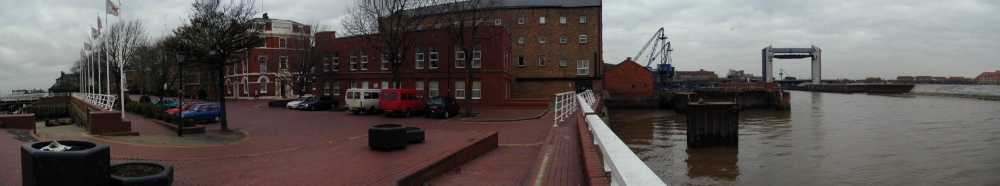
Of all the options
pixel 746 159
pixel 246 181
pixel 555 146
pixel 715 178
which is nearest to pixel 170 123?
pixel 246 181

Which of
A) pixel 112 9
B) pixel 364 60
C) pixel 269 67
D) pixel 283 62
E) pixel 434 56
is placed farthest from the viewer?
pixel 269 67

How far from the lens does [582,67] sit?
53.3 metres

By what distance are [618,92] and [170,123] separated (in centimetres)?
4329

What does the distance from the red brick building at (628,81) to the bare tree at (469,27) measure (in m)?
21.5

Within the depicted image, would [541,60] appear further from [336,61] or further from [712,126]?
[712,126]

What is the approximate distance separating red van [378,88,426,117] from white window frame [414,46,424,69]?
1007 cm

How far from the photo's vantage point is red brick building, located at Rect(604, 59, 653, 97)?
5581cm

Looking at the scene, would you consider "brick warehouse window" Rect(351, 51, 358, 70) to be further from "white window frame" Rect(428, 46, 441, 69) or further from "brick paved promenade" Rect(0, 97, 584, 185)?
"brick paved promenade" Rect(0, 97, 584, 185)

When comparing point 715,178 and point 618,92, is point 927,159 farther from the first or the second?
point 618,92

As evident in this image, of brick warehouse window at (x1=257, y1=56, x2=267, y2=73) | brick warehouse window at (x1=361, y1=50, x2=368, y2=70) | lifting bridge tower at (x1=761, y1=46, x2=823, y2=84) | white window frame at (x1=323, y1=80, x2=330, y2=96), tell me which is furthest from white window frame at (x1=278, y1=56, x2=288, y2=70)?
lifting bridge tower at (x1=761, y1=46, x2=823, y2=84)

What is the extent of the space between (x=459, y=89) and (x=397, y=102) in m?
9.36

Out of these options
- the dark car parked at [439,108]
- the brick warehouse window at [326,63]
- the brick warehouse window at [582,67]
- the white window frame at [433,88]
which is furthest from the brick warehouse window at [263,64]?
the dark car parked at [439,108]

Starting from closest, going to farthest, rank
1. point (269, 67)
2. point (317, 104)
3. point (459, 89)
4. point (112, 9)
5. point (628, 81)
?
point (112, 9) → point (317, 104) → point (459, 89) → point (628, 81) → point (269, 67)

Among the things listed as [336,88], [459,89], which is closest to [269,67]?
[336,88]
